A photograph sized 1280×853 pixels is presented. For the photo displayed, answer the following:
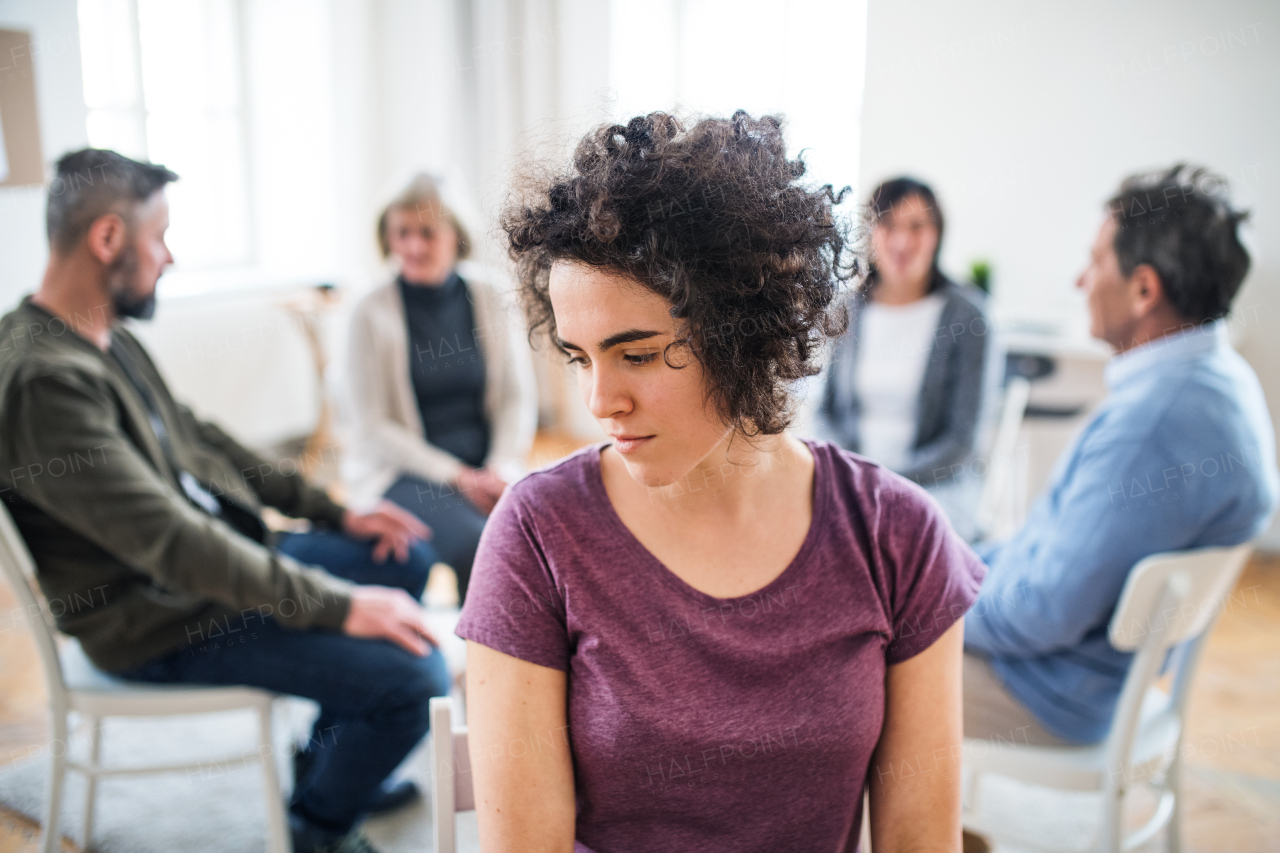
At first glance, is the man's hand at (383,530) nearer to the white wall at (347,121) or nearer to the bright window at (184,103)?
the white wall at (347,121)

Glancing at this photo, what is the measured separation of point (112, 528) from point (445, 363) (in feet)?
3.84

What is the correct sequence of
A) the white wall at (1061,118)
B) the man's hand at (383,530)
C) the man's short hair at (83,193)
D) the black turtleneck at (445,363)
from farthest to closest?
the white wall at (1061,118), the black turtleneck at (445,363), the man's hand at (383,530), the man's short hair at (83,193)

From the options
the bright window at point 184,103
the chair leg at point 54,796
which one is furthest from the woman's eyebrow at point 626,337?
the bright window at point 184,103

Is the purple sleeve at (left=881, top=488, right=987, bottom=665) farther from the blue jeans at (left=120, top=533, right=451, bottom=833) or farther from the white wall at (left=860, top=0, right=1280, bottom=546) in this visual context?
the white wall at (left=860, top=0, right=1280, bottom=546)

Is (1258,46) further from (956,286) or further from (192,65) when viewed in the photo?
(192,65)

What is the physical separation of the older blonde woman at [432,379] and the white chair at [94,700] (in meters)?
0.80

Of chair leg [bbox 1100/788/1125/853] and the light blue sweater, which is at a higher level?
the light blue sweater

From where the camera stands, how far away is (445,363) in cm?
254

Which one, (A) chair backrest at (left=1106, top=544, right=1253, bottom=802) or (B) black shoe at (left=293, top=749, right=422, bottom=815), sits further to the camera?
(B) black shoe at (left=293, top=749, right=422, bottom=815)

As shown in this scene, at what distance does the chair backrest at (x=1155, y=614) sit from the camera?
1.29m

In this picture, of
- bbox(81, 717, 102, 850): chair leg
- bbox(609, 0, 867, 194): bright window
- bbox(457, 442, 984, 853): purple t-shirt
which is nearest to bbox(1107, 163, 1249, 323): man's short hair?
bbox(457, 442, 984, 853): purple t-shirt

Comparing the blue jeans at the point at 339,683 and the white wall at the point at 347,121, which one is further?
the white wall at the point at 347,121

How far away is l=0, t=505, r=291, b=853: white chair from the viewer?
1.49 meters

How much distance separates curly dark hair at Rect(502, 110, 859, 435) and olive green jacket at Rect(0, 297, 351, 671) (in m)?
0.89
